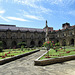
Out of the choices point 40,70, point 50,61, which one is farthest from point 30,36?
point 40,70

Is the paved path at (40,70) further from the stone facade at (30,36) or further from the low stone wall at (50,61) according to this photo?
the stone facade at (30,36)

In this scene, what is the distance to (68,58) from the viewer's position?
30.0 feet

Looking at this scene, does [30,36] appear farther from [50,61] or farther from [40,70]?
[40,70]

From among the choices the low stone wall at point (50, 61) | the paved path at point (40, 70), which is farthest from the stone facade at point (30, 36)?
the paved path at point (40, 70)

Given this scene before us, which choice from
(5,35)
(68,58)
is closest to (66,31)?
(5,35)

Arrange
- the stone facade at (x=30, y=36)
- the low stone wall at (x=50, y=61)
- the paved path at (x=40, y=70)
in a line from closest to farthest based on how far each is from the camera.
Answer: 1. the paved path at (x=40, y=70)
2. the low stone wall at (x=50, y=61)
3. the stone facade at (x=30, y=36)

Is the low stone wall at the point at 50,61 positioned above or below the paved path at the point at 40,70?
above

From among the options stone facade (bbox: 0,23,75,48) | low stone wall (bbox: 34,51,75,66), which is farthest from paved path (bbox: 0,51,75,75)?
stone facade (bbox: 0,23,75,48)

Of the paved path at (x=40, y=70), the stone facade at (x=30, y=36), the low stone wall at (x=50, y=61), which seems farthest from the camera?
the stone facade at (x=30, y=36)

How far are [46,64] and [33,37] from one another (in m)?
36.9

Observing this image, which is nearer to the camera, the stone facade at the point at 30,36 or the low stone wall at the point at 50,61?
the low stone wall at the point at 50,61

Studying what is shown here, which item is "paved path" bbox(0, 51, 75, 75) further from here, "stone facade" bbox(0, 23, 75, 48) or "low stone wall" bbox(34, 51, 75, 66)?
"stone facade" bbox(0, 23, 75, 48)

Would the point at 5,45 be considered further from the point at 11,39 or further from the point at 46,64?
the point at 46,64

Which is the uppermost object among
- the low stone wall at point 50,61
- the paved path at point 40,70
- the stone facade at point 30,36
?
the stone facade at point 30,36
